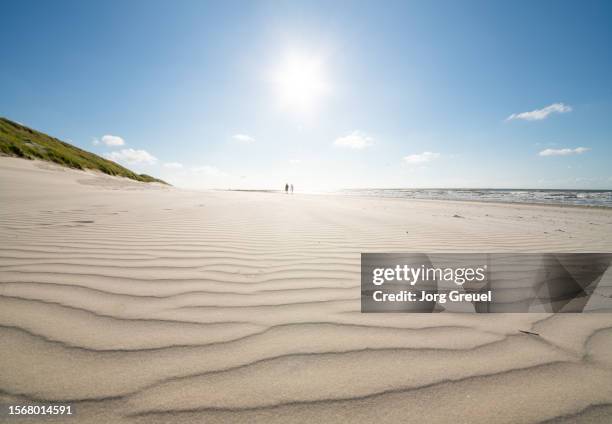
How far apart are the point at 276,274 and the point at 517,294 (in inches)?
73.4

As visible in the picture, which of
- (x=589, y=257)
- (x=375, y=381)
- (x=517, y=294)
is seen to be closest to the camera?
(x=375, y=381)

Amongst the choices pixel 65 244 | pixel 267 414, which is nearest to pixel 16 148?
pixel 65 244

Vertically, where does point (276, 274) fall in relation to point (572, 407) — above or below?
above

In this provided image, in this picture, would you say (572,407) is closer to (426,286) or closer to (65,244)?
(426,286)

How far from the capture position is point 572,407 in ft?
3.31

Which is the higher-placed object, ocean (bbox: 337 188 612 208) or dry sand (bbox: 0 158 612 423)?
ocean (bbox: 337 188 612 208)

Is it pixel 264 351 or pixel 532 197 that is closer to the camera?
pixel 264 351

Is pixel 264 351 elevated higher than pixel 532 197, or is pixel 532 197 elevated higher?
pixel 532 197

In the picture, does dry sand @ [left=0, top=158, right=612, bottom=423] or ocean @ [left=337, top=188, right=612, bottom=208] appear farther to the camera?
ocean @ [left=337, top=188, right=612, bottom=208]

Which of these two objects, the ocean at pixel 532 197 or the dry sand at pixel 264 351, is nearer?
the dry sand at pixel 264 351

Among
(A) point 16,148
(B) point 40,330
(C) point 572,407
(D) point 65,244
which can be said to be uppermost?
(A) point 16,148

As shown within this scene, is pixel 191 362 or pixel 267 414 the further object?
pixel 191 362

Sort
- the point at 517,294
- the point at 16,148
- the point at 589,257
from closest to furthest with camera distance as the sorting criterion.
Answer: the point at 517,294, the point at 589,257, the point at 16,148

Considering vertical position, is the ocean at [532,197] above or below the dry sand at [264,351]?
above
